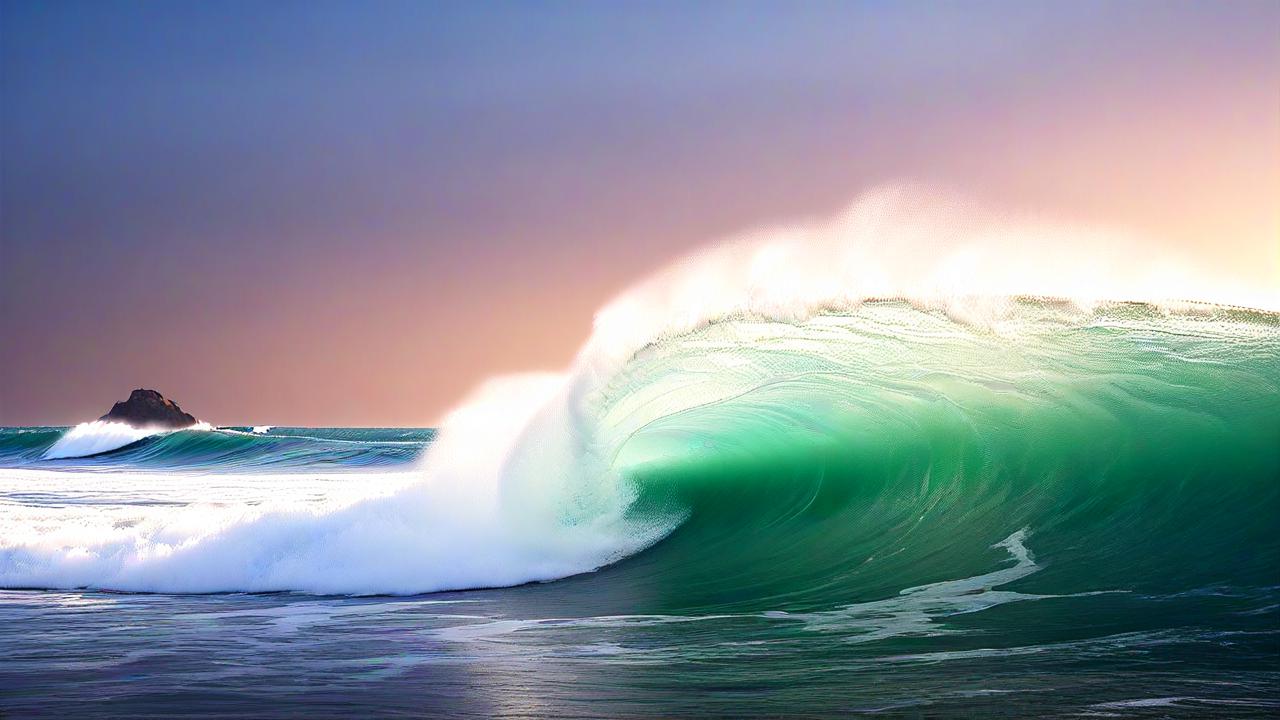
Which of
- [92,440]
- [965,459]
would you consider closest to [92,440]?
[92,440]

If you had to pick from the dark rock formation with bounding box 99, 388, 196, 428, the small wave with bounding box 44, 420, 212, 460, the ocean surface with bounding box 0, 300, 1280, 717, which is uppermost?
the dark rock formation with bounding box 99, 388, 196, 428

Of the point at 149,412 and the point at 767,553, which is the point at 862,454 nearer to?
the point at 767,553

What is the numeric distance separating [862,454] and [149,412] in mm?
65358

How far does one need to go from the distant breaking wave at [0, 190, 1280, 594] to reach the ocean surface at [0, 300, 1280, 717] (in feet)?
0.11

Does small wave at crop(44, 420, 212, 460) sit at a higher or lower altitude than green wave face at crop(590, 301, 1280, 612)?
higher

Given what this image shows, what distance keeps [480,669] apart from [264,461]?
26947mm

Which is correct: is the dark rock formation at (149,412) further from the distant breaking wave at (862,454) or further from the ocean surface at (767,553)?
the distant breaking wave at (862,454)

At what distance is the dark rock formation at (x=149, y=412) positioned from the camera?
2557 inches

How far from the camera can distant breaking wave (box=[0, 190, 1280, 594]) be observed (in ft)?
24.2

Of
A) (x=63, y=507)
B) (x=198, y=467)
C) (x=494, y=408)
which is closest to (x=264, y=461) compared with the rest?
(x=198, y=467)

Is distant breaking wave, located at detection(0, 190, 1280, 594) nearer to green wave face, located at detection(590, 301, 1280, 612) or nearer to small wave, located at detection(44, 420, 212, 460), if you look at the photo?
green wave face, located at detection(590, 301, 1280, 612)

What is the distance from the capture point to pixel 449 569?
7695 millimetres

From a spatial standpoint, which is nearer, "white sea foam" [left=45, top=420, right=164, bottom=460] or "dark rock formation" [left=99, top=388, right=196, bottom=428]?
"white sea foam" [left=45, top=420, right=164, bottom=460]

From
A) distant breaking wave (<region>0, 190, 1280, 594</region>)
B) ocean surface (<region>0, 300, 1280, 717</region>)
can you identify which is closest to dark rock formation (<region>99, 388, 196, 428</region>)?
ocean surface (<region>0, 300, 1280, 717</region>)
